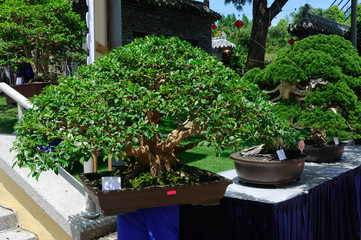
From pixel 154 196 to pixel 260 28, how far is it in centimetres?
675

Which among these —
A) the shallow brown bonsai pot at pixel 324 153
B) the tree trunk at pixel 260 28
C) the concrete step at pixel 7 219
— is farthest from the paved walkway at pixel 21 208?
the tree trunk at pixel 260 28

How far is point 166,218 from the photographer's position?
1771mm

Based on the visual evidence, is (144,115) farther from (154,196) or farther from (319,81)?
(319,81)

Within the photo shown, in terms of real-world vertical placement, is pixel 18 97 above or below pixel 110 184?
above

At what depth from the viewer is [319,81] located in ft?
9.52

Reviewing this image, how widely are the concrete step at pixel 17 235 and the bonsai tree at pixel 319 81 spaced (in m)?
2.20

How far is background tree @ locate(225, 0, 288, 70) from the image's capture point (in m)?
7.42

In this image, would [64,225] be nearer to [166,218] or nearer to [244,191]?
[166,218]

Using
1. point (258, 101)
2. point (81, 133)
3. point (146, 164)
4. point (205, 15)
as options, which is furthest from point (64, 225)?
point (205, 15)

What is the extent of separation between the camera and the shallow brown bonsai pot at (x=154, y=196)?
5.00 ft

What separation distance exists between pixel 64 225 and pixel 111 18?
1.53m

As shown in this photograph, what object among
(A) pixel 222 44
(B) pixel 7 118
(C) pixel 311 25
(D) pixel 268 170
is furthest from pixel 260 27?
(A) pixel 222 44

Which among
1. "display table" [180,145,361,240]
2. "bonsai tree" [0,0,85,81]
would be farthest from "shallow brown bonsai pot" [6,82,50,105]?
"display table" [180,145,361,240]

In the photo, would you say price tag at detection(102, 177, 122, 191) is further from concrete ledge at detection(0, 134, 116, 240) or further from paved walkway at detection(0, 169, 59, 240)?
paved walkway at detection(0, 169, 59, 240)
